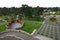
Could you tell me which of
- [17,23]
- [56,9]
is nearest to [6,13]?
[17,23]

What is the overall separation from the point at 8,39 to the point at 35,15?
66.8 feet

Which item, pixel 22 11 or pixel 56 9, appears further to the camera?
pixel 56 9

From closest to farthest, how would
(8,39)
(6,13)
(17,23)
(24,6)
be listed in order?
(8,39)
(17,23)
(24,6)
(6,13)

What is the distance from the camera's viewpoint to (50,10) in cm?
5069

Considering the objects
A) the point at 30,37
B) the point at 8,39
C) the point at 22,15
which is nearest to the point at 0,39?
the point at 8,39

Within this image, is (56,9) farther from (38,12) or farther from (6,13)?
(6,13)

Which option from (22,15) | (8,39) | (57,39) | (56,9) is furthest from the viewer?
(56,9)

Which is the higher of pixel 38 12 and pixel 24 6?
pixel 24 6

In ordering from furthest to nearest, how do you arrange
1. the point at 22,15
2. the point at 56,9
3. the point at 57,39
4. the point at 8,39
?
the point at 56,9
the point at 22,15
the point at 57,39
the point at 8,39

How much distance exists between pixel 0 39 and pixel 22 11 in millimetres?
16695

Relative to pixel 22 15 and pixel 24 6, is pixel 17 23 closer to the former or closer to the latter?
pixel 24 6

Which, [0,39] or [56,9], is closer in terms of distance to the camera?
[0,39]

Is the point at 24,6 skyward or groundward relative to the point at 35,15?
skyward

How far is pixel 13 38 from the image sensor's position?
12.2m
